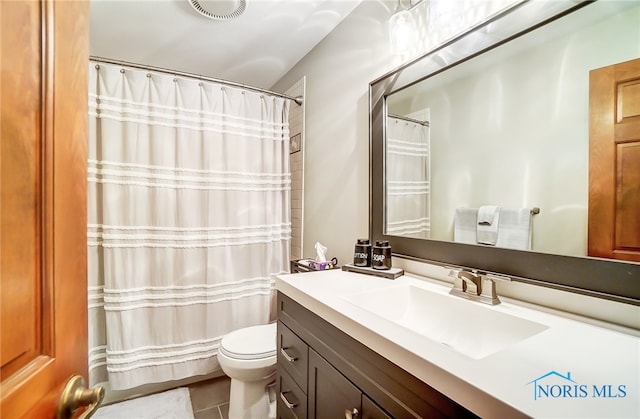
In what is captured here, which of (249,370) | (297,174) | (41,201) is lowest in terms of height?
(249,370)

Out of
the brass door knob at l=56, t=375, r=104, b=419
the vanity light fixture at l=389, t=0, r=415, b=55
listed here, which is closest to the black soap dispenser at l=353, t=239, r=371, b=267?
the vanity light fixture at l=389, t=0, r=415, b=55

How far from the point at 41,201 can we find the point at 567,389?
93cm

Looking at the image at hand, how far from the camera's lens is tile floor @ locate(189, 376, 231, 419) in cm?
177

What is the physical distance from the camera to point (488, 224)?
3.47 ft

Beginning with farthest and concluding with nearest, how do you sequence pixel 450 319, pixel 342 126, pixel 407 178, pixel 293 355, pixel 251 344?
pixel 342 126
pixel 251 344
pixel 407 178
pixel 293 355
pixel 450 319

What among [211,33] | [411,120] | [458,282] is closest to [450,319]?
[458,282]

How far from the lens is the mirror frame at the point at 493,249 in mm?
760

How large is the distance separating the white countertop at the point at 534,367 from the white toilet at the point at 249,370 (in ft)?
2.87

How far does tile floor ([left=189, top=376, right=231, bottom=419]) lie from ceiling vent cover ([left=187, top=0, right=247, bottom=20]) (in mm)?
2410

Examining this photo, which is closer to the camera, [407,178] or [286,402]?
[286,402]

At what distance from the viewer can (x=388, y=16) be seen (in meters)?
1.47

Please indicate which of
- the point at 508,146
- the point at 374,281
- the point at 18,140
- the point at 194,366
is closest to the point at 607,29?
the point at 508,146

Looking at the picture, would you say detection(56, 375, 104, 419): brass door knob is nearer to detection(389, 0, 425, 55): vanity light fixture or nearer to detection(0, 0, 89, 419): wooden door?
detection(0, 0, 89, 419): wooden door

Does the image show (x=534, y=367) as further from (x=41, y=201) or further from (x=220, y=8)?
(x=220, y=8)
